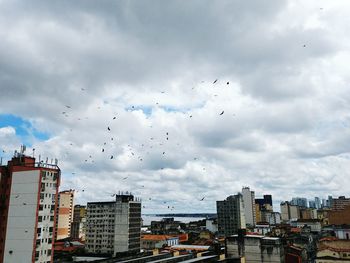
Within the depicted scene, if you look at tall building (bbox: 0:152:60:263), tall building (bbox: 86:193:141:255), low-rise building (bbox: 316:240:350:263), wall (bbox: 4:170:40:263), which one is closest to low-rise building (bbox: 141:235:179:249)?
tall building (bbox: 86:193:141:255)

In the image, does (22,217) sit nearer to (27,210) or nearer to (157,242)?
(27,210)

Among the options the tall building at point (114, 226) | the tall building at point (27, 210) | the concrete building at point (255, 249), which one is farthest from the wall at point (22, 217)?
the tall building at point (114, 226)

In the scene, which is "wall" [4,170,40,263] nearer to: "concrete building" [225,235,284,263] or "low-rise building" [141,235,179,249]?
"concrete building" [225,235,284,263]

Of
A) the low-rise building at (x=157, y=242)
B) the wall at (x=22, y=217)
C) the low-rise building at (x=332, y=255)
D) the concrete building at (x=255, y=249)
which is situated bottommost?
the low-rise building at (x=157, y=242)

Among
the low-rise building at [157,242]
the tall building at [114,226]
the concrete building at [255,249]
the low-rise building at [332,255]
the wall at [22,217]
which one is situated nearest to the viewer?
the wall at [22,217]

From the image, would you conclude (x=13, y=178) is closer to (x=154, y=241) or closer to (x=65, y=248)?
(x=65, y=248)

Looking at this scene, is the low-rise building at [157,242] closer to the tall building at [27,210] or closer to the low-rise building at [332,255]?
the low-rise building at [332,255]

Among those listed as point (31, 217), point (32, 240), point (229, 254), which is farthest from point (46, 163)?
point (229, 254)
